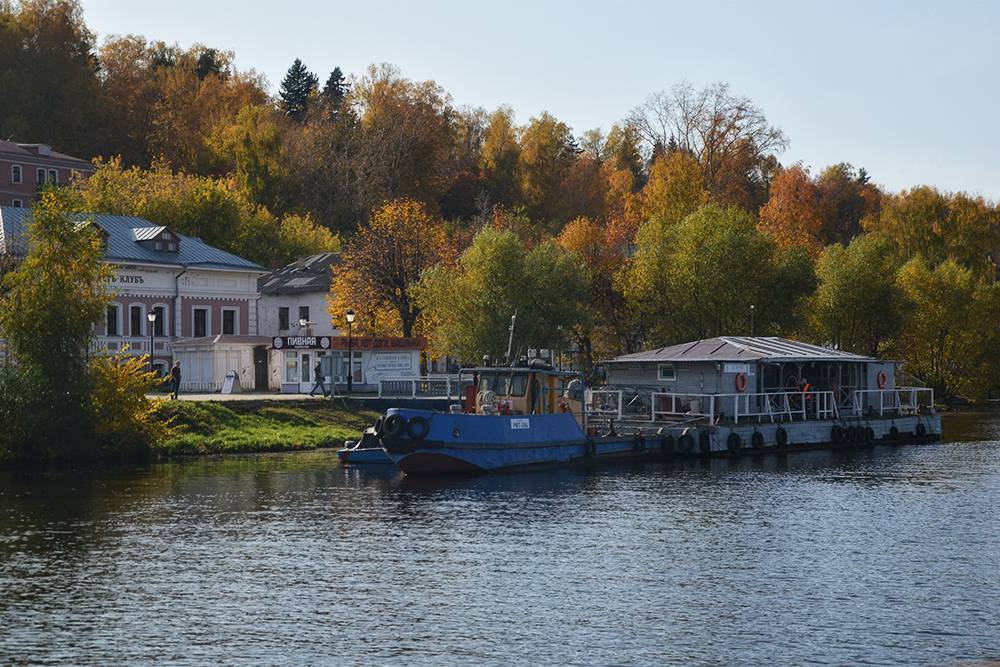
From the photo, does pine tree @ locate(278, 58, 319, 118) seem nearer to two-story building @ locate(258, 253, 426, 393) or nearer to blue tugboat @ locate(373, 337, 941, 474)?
two-story building @ locate(258, 253, 426, 393)

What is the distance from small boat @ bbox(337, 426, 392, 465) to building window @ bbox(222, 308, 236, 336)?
102ft

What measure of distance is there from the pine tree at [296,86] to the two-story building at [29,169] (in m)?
53.5

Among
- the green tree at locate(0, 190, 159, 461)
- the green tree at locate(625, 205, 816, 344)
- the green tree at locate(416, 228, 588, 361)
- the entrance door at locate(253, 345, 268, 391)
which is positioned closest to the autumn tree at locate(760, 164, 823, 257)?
the green tree at locate(625, 205, 816, 344)

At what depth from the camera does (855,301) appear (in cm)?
9369

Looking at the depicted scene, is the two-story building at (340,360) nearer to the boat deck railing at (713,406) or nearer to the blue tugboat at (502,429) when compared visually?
the boat deck railing at (713,406)

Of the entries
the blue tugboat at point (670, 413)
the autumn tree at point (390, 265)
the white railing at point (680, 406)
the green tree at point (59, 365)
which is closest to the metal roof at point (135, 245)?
the autumn tree at point (390, 265)

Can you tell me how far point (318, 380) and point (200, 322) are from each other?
13451 millimetres

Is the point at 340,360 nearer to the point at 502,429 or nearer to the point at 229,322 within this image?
the point at 229,322

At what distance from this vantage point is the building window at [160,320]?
77750 mm

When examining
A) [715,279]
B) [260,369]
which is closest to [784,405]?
[715,279]

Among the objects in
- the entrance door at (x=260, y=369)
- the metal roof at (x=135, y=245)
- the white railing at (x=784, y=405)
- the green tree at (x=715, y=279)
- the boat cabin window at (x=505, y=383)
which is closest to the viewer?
the boat cabin window at (x=505, y=383)

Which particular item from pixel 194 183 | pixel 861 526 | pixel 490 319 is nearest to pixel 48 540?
pixel 861 526

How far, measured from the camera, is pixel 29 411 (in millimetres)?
50375

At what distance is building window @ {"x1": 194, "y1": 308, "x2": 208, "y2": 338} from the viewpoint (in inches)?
3155
